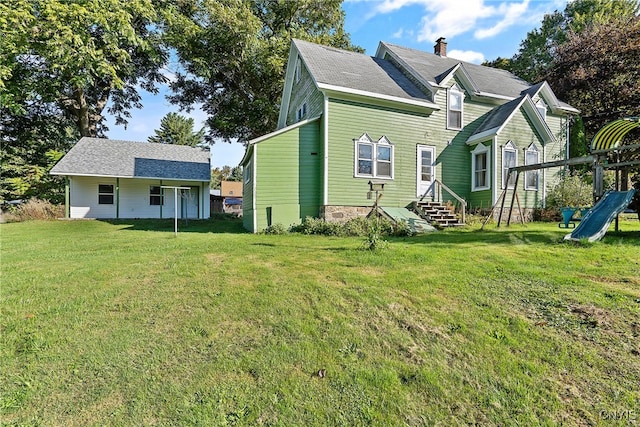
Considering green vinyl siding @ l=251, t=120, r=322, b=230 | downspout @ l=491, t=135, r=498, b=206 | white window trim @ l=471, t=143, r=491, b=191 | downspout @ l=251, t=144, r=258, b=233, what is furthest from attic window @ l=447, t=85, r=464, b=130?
downspout @ l=251, t=144, r=258, b=233

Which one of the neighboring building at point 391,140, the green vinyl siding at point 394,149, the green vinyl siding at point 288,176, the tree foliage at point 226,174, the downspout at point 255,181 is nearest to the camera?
the downspout at point 255,181

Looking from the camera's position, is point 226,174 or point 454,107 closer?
point 454,107

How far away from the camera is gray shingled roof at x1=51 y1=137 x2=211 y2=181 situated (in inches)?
717

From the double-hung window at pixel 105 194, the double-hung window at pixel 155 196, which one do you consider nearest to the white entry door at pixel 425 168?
the double-hung window at pixel 155 196

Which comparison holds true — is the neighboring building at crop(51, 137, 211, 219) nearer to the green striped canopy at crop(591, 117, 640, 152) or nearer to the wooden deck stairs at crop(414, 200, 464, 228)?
the wooden deck stairs at crop(414, 200, 464, 228)

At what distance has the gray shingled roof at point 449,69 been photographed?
1483 centimetres

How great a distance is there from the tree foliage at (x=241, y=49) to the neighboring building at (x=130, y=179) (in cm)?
473

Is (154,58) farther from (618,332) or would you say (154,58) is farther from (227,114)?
(618,332)

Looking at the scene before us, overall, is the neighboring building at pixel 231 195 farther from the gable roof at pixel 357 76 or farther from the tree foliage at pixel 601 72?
the tree foliage at pixel 601 72

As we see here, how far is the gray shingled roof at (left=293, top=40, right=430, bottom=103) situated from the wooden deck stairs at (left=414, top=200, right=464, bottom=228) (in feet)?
14.4

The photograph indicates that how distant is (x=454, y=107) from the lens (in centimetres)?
1403

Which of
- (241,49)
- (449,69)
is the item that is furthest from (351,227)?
(241,49)

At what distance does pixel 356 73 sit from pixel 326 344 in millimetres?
12492

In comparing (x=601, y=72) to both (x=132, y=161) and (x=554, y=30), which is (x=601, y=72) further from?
(x=132, y=161)
